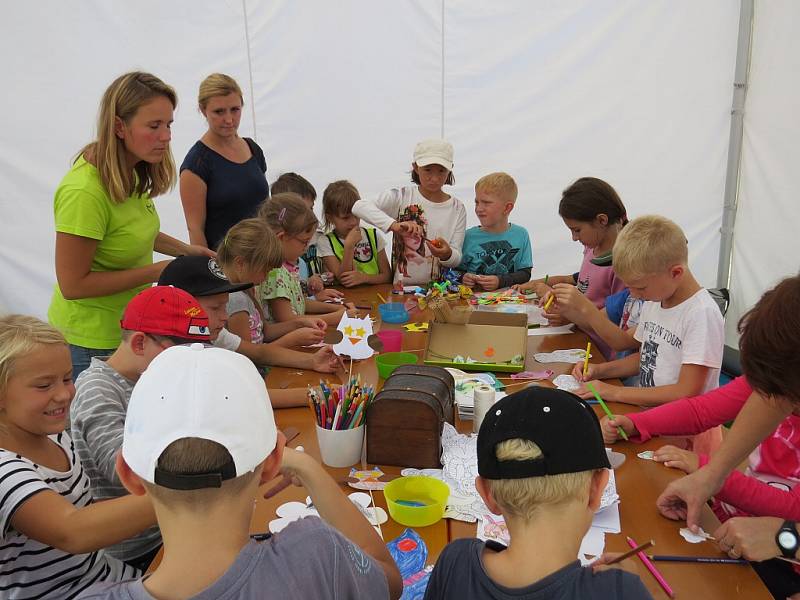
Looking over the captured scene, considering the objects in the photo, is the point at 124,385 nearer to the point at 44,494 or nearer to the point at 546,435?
the point at 44,494

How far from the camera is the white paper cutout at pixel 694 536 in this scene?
1.33 meters

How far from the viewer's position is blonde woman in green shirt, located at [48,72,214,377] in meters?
2.17

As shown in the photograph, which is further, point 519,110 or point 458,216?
point 519,110

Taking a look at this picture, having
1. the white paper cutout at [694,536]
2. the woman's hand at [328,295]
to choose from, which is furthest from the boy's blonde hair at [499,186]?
the white paper cutout at [694,536]

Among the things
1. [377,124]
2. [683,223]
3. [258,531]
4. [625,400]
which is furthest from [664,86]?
[258,531]

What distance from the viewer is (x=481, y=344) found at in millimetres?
2365

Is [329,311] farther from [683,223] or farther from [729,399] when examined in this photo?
[683,223]

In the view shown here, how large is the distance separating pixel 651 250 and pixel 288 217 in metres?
1.46

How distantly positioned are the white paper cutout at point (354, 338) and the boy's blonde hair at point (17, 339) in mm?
1005

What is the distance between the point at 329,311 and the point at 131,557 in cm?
166

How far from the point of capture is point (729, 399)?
6.03ft

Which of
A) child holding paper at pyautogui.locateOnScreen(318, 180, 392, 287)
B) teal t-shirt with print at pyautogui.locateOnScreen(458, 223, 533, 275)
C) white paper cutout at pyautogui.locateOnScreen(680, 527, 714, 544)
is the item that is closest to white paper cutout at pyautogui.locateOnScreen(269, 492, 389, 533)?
white paper cutout at pyautogui.locateOnScreen(680, 527, 714, 544)

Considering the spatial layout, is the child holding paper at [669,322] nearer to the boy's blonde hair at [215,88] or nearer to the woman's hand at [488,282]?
the woman's hand at [488,282]

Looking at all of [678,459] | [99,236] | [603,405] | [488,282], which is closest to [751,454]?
[678,459]
